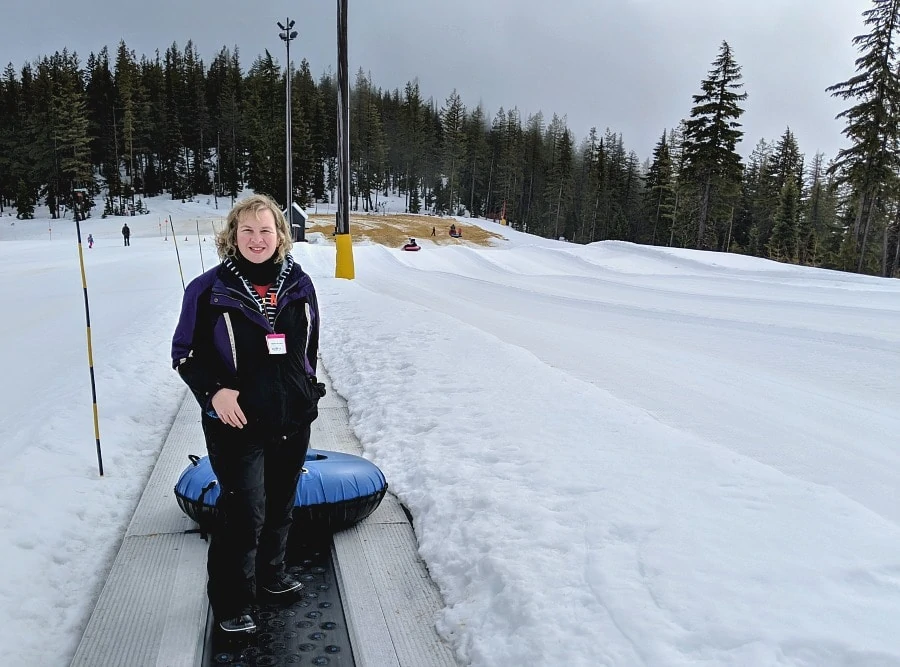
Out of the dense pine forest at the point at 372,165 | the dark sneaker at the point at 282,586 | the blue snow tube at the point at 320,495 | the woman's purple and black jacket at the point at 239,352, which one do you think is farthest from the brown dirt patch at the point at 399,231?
the woman's purple and black jacket at the point at 239,352

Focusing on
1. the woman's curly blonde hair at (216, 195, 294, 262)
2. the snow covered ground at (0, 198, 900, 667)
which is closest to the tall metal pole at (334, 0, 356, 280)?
the snow covered ground at (0, 198, 900, 667)

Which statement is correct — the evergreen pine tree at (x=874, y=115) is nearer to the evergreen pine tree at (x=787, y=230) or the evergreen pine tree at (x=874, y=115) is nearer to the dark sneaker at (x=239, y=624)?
the evergreen pine tree at (x=787, y=230)

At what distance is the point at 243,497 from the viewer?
113 inches

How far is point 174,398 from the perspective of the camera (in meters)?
7.23

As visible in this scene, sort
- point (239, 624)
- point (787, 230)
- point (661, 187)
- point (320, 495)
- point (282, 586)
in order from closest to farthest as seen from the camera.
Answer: point (239, 624) → point (282, 586) → point (320, 495) → point (787, 230) → point (661, 187)

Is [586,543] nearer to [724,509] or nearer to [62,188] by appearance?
[724,509]

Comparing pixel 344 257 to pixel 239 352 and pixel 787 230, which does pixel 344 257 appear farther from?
pixel 787 230

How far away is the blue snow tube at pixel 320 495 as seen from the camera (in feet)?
12.7

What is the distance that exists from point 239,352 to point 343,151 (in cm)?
1492

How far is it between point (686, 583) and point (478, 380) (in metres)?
3.83

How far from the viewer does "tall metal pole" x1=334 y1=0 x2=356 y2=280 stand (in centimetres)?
1614

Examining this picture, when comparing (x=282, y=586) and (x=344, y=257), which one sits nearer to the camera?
(x=282, y=586)

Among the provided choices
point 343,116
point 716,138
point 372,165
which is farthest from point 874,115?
point 372,165

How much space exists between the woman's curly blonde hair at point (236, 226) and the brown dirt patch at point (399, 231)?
42524 millimetres
